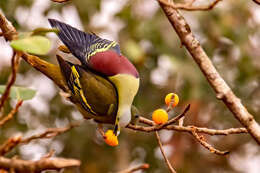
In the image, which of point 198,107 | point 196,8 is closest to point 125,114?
point 196,8

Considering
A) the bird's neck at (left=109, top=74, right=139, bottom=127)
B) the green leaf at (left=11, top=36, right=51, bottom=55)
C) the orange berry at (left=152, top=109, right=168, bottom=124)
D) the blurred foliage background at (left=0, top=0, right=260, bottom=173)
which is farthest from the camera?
the blurred foliage background at (left=0, top=0, right=260, bottom=173)

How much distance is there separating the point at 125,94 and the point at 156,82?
7.08 ft

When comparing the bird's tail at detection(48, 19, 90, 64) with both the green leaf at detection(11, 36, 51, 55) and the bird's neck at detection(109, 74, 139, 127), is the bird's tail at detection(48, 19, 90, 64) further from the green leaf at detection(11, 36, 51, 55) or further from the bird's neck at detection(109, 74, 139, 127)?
the green leaf at detection(11, 36, 51, 55)

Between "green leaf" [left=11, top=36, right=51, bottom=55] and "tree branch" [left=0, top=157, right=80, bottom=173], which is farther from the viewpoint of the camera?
"green leaf" [left=11, top=36, right=51, bottom=55]

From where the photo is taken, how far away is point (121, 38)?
11.2 feet

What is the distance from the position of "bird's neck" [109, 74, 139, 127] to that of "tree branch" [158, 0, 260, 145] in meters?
0.36

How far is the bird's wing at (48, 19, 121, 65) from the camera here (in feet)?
5.87

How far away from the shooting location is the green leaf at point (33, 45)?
953 mm

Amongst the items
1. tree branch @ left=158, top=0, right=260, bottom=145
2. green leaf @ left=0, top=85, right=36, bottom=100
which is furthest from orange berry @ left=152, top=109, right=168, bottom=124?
green leaf @ left=0, top=85, right=36, bottom=100

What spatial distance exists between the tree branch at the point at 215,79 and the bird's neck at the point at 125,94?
36 centimetres

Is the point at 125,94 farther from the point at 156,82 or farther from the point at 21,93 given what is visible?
the point at 156,82

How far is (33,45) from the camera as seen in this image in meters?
0.98

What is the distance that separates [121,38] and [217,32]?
2.38ft

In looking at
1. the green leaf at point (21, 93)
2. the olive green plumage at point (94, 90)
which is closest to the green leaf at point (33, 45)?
the green leaf at point (21, 93)
